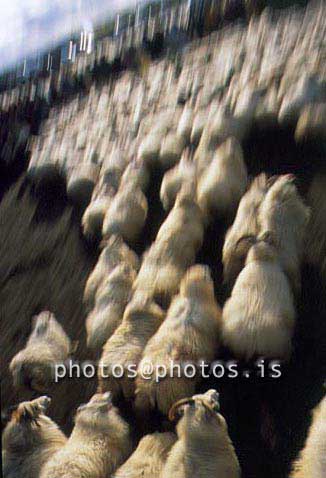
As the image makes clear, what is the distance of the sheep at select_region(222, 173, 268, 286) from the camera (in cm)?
219

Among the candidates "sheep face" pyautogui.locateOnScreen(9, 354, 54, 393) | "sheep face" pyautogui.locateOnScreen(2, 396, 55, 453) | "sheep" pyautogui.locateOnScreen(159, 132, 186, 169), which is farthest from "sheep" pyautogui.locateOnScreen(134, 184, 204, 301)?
"sheep face" pyautogui.locateOnScreen(2, 396, 55, 453)

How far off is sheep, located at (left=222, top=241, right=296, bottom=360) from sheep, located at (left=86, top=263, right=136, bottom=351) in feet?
1.56

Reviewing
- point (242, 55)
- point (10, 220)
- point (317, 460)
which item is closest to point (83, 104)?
point (10, 220)

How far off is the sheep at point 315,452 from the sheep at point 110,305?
0.82m

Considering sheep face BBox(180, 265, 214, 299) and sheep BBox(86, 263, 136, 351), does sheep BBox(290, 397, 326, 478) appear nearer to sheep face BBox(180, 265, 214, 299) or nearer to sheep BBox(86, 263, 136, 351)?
sheep face BBox(180, 265, 214, 299)

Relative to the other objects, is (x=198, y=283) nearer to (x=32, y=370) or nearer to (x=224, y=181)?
(x=224, y=181)

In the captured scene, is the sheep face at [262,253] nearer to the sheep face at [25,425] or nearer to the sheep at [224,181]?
the sheep at [224,181]

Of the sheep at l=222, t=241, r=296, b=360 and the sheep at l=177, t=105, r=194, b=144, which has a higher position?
the sheep at l=177, t=105, r=194, b=144

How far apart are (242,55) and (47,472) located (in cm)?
148

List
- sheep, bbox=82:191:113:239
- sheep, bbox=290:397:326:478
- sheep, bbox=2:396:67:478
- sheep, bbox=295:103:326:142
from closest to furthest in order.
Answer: sheep, bbox=290:397:326:478 → sheep, bbox=295:103:326:142 → sheep, bbox=2:396:67:478 → sheep, bbox=82:191:113:239

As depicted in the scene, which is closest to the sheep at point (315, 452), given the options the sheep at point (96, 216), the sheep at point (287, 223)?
the sheep at point (287, 223)

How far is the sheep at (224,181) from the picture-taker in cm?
225

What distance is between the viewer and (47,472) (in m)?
2.41

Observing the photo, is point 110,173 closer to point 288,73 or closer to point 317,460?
point 288,73
